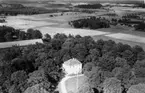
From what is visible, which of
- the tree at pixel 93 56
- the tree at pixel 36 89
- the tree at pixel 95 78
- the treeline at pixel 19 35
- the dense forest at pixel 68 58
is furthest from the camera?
the treeline at pixel 19 35

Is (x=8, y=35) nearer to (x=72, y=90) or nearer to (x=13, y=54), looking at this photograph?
(x=13, y=54)

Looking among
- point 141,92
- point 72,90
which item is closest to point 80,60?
point 72,90

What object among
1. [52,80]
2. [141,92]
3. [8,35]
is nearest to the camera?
[141,92]

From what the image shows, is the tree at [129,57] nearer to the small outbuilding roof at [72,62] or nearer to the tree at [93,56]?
the tree at [93,56]

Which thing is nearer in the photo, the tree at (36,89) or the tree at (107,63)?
the tree at (36,89)

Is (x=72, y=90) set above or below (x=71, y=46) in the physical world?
below

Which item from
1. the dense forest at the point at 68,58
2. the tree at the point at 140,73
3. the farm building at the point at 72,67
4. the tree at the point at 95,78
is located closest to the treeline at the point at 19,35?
the dense forest at the point at 68,58

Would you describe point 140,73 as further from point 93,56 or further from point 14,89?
point 14,89

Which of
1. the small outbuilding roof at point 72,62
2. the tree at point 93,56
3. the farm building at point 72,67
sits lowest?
the farm building at point 72,67
